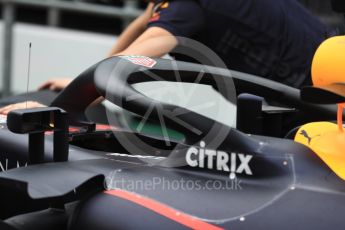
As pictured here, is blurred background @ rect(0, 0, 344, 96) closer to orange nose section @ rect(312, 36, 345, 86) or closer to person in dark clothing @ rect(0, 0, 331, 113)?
person in dark clothing @ rect(0, 0, 331, 113)

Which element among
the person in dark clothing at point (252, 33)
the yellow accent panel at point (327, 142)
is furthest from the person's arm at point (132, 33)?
the yellow accent panel at point (327, 142)

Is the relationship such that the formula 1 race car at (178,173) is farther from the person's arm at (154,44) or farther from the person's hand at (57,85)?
the person's hand at (57,85)

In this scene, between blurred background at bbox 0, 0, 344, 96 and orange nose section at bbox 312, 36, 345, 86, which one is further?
blurred background at bbox 0, 0, 344, 96

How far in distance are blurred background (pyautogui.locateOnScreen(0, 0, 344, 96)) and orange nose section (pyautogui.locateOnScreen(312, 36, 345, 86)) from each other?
3.89 metres

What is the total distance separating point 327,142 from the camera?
1.45 metres

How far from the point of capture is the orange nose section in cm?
143

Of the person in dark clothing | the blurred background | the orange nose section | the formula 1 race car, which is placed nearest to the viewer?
the formula 1 race car

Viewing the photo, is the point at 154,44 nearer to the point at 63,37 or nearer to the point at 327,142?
the point at 327,142

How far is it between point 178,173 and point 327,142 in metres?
0.32

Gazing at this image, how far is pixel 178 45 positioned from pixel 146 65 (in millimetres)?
609

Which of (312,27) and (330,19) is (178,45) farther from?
(330,19)

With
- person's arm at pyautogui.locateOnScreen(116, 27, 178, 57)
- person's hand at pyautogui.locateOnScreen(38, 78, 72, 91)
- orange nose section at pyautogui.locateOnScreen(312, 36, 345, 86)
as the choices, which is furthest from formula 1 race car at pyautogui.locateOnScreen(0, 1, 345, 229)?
person's hand at pyautogui.locateOnScreen(38, 78, 72, 91)

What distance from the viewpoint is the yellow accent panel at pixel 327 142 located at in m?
1.39

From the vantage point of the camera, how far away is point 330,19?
5348mm
